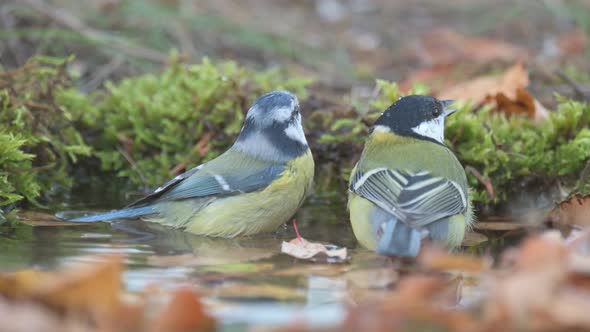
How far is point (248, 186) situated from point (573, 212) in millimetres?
1651

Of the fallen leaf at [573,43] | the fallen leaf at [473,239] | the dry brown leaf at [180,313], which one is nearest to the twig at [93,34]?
the fallen leaf at [473,239]

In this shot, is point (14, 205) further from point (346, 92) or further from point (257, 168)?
point (346, 92)

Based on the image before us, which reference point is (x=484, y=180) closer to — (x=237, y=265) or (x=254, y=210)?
(x=254, y=210)

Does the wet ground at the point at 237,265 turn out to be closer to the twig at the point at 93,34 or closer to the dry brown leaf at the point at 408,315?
the dry brown leaf at the point at 408,315

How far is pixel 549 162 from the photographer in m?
4.40

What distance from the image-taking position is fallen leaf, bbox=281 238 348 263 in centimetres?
314

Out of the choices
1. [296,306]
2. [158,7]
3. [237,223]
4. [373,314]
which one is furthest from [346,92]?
[373,314]

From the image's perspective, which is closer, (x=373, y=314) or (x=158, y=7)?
(x=373, y=314)

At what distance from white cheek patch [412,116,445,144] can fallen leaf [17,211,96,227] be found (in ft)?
5.99

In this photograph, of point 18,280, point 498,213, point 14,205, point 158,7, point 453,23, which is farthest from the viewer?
point 453,23

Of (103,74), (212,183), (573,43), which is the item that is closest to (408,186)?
(212,183)

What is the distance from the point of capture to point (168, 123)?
507 centimetres

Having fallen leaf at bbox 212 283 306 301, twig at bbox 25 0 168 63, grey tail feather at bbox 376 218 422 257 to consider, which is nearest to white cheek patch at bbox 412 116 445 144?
grey tail feather at bbox 376 218 422 257

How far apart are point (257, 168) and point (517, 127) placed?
6.03 feet
